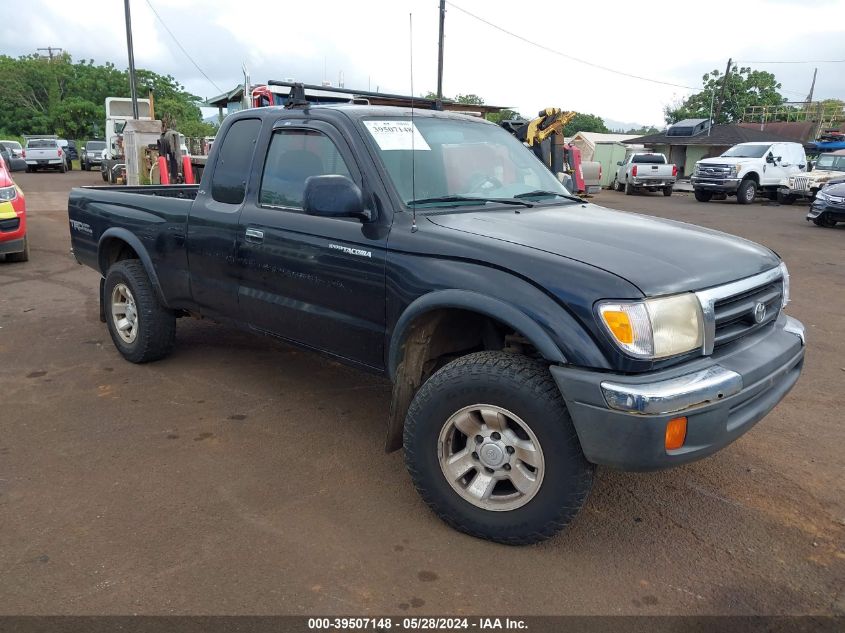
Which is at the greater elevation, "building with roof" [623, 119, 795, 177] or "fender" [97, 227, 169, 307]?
"building with roof" [623, 119, 795, 177]

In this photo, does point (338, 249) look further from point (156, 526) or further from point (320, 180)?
point (156, 526)

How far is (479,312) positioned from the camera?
2.89 metres

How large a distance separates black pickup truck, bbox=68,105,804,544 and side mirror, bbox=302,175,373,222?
1cm

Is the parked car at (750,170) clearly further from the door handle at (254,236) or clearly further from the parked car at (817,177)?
the door handle at (254,236)

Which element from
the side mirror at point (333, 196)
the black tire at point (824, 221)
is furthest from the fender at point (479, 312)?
the black tire at point (824, 221)

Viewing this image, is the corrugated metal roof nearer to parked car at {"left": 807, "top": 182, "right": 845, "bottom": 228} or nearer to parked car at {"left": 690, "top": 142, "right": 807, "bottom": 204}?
parked car at {"left": 690, "top": 142, "right": 807, "bottom": 204}

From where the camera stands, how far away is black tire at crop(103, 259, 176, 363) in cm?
498

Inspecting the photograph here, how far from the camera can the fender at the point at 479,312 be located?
2680mm

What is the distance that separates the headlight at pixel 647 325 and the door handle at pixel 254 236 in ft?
7.02

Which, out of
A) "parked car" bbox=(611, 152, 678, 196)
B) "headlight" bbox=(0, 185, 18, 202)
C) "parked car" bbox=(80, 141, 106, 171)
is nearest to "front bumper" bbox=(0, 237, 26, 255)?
"headlight" bbox=(0, 185, 18, 202)

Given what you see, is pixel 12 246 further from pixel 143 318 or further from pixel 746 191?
pixel 746 191

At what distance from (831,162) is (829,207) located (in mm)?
7029

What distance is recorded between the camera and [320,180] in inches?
127

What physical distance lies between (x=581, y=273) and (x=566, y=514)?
0.99 m
